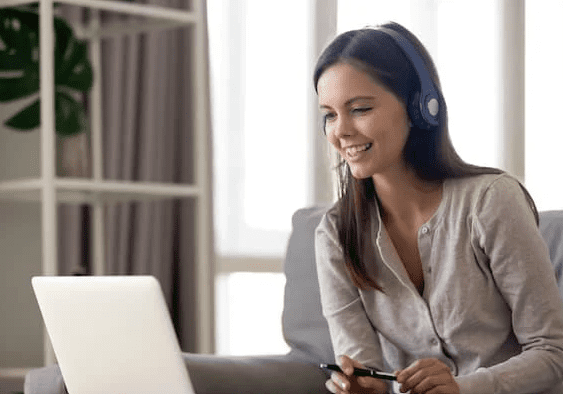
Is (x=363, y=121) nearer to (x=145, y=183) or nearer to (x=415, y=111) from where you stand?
(x=415, y=111)

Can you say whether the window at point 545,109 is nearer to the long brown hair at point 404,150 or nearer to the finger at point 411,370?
the long brown hair at point 404,150

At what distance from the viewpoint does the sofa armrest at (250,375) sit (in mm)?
1934

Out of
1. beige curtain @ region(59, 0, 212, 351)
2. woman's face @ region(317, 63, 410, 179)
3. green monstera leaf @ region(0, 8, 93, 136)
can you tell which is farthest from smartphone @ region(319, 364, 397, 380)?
beige curtain @ region(59, 0, 212, 351)

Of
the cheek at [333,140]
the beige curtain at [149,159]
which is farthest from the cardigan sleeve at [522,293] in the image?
the beige curtain at [149,159]

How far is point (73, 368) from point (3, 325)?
4.95ft

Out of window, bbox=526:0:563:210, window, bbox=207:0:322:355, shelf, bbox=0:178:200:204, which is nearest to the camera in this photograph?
shelf, bbox=0:178:200:204

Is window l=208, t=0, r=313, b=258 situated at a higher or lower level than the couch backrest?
higher

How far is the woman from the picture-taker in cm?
150

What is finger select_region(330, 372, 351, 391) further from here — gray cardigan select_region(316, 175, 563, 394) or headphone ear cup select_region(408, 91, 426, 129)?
headphone ear cup select_region(408, 91, 426, 129)

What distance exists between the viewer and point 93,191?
2963 millimetres

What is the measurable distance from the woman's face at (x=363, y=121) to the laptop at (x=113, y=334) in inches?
14.1

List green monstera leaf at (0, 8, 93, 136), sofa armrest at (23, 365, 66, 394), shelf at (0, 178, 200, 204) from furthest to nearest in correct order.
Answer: green monstera leaf at (0, 8, 93, 136), shelf at (0, 178, 200, 204), sofa armrest at (23, 365, 66, 394)

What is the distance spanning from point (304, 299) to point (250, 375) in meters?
0.24

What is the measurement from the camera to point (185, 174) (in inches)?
133
